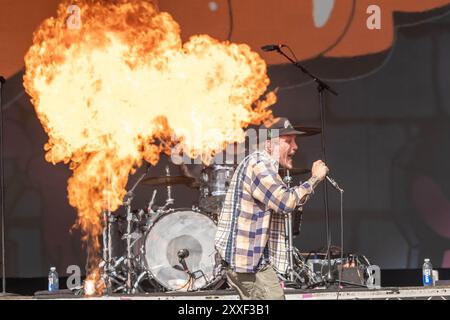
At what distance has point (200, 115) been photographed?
364 inches

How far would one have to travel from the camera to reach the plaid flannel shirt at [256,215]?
4.19m

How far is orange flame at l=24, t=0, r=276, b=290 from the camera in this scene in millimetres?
9164

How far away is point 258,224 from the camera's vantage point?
4.29 metres

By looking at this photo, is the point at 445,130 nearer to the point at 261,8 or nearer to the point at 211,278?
the point at 261,8

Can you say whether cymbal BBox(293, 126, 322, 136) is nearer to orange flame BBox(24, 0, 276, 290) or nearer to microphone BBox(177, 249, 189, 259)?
orange flame BBox(24, 0, 276, 290)

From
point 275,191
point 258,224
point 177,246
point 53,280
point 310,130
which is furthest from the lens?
point 53,280

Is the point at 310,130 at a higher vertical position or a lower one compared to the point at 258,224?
higher

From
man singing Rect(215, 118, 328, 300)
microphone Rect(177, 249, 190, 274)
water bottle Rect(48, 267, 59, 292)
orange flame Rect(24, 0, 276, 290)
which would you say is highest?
orange flame Rect(24, 0, 276, 290)

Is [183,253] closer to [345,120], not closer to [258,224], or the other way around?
[345,120]

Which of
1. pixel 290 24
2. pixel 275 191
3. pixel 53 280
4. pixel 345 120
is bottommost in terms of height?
pixel 53 280

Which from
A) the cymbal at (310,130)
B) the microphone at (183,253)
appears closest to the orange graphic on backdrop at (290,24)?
the cymbal at (310,130)

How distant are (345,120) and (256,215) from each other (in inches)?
212

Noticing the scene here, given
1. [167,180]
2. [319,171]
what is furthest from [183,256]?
[319,171]

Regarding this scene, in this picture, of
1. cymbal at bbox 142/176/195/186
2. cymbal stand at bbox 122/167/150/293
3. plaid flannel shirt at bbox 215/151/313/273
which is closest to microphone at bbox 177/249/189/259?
cymbal stand at bbox 122/167/150/293
